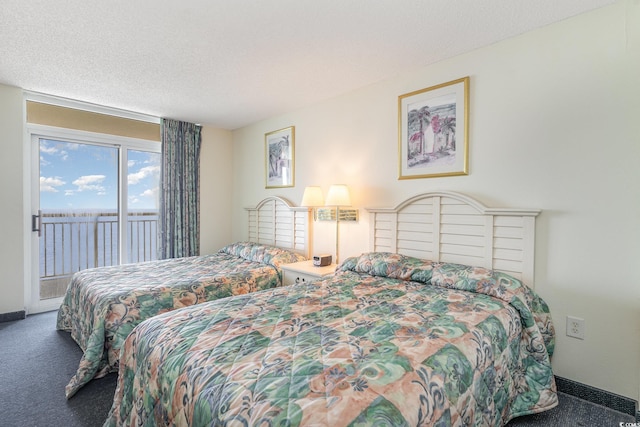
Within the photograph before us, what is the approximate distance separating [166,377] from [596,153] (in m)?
2.54

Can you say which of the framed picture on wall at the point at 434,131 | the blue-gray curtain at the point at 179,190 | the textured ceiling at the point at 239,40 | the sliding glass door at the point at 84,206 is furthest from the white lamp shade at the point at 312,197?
the sliding glass door at the point at 84,206

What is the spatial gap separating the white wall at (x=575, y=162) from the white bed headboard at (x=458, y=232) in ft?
0.30

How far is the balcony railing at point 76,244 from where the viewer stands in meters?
3.55

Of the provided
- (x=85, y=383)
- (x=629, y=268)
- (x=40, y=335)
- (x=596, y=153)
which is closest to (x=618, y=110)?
(x=596, y=153)

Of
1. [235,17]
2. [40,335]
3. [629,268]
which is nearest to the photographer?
[629,268]

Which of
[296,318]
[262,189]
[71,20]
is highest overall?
[71,20]

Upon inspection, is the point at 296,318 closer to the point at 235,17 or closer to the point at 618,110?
the point at 235,17

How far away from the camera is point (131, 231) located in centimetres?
405

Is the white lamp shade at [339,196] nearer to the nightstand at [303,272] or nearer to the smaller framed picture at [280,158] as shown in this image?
the nightstand at [303,272]

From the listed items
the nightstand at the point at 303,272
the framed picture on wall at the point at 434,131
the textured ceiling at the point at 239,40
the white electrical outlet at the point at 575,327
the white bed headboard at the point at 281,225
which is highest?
the textured ceiling at the point at 239,40

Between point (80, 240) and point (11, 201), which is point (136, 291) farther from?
point (80, 240)

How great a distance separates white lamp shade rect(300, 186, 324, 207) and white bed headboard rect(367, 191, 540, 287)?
61 centimetres

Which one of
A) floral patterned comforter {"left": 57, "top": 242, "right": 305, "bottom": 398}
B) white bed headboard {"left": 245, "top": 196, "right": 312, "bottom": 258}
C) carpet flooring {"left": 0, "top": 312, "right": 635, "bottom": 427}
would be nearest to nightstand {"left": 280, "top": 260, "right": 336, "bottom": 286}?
floral patterned comforter {"left": 57, "top": 242, "right": 305, "bottom": 398}

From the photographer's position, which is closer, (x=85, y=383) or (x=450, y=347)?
(x=450, y=347)
